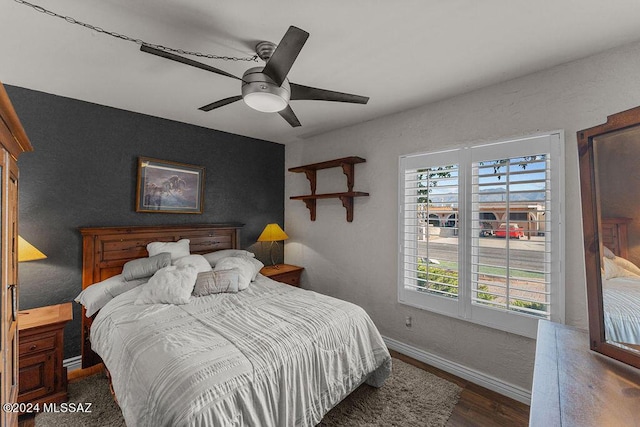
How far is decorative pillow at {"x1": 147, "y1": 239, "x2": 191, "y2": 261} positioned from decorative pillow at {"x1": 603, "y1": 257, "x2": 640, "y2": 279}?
10.6ft

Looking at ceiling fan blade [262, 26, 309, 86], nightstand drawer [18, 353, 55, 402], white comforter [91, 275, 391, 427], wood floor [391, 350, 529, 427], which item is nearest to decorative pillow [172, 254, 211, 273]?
white comforter [91, 275, 391, 427]

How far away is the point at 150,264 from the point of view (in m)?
2.70

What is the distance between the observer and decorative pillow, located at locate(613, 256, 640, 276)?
94 cm

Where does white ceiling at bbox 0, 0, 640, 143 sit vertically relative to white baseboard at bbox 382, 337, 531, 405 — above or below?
above

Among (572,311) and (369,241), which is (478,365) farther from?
(369,241)

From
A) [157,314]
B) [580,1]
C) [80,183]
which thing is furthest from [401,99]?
[80,183]

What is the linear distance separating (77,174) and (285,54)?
2589 millimetres

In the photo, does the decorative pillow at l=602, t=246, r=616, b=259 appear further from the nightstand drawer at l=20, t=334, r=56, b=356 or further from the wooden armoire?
the nightstand drawer at l=20, t=334, r=56, b=356

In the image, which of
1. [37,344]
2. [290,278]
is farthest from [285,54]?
[290,278]

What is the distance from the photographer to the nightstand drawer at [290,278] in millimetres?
3764

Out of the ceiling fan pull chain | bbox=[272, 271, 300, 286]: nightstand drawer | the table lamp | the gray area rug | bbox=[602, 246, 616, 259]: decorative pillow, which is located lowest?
the gray area rug

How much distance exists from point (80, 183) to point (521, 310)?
413 cm

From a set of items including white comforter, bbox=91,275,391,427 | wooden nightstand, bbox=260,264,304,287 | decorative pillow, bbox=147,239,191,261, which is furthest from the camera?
wooden nightstand, bbox=260,264,304,287

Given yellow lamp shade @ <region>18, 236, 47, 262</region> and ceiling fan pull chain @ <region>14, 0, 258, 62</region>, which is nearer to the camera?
ceiling fan pull chain @ <region>14, 0, 258, 62</region>
